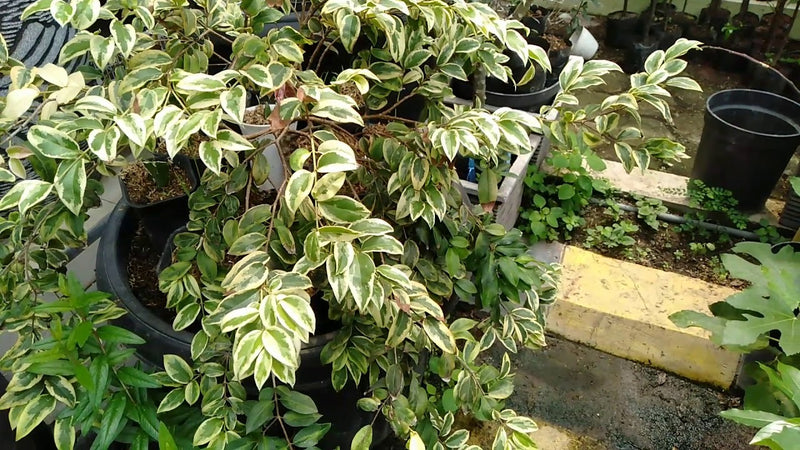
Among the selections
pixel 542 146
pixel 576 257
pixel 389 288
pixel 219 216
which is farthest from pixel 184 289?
pixel 542 146

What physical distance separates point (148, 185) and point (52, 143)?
23.5 inches

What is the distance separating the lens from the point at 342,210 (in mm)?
829

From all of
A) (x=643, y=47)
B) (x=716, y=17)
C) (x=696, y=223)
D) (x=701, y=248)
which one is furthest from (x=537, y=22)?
(x=716, y=17)

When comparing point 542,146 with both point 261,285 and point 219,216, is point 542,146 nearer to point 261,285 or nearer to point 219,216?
point 219,216

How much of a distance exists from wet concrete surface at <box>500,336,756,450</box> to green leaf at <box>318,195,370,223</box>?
3.37 ft

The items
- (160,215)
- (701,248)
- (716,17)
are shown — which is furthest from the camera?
(716,17)

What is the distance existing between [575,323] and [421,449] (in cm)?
107

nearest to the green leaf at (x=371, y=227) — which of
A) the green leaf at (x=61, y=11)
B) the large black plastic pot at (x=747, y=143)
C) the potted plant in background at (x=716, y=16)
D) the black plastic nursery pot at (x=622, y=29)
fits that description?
the green leaf at (x=61, y=11)

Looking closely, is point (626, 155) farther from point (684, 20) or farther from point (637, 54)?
point (684, 20)

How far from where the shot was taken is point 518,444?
1.04 metres

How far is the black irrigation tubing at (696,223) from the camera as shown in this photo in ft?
7.00

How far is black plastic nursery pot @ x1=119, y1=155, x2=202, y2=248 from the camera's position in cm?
131

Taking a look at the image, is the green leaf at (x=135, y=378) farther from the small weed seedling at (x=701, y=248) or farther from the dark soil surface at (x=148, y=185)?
Answer: the small weed seedling at (x=701, y=248)

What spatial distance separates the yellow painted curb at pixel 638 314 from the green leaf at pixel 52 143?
1.47 m
